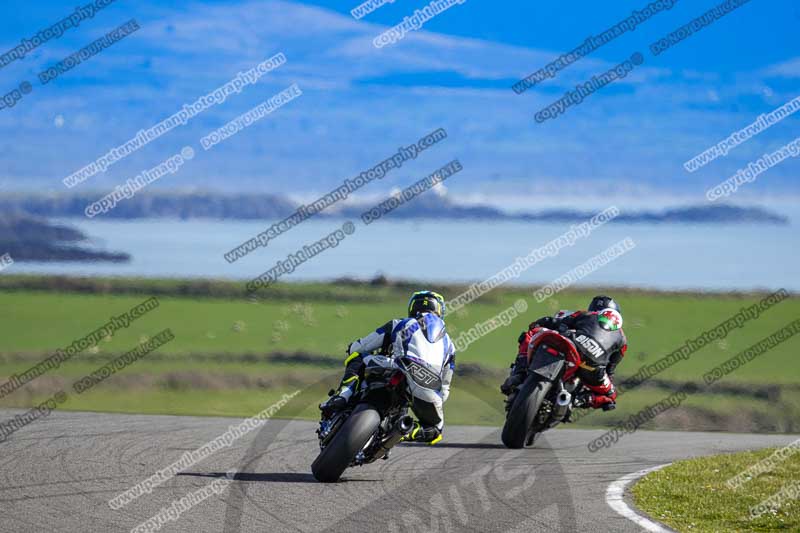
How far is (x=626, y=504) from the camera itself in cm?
1144

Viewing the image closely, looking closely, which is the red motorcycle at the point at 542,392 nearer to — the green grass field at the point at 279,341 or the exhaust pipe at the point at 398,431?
the exhaust pipe at the point at 398,431

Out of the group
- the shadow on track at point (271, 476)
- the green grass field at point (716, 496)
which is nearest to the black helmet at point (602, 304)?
the green grass field at point (716, 496)

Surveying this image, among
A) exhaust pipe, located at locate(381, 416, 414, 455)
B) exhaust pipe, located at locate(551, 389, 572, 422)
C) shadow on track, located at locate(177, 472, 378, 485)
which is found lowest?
exhaust pipe, located at locate(551, 389, 572, 422)

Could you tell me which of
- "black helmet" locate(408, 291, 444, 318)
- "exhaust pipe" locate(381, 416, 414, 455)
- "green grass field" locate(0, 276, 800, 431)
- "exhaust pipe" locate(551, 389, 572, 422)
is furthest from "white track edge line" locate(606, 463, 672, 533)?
"green grass field" locate(0, 276, 800, 431)

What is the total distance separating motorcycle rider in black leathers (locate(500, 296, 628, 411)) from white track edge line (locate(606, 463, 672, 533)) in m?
2.22

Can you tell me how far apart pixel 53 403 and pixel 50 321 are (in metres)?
16.2

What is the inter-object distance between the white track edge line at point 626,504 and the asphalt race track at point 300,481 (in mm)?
115

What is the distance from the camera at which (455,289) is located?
162ft

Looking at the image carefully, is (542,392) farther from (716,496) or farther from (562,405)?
(716,496)

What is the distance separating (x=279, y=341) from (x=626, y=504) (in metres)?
34.1

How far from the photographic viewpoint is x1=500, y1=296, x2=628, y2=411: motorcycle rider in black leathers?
52.4ft

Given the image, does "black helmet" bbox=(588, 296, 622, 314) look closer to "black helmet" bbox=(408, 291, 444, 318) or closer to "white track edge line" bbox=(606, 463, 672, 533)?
"white track edge line" bbox=(606, 463, 672, 533)

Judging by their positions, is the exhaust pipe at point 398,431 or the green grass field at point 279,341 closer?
the exhaust pipe at point 398,431

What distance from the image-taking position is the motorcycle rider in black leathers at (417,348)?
12562 millimetres
